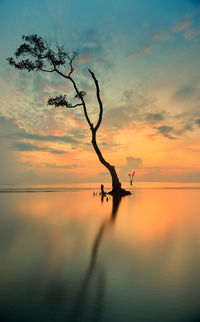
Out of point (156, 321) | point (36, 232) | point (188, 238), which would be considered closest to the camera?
point (156, 321)

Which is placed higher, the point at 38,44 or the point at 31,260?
the point at 38,44

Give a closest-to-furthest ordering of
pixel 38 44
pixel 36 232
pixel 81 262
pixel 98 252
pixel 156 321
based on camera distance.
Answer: pixel 156 321, pixel 81 262, pixel 98 252, pixel 36 232, pixel 38 44

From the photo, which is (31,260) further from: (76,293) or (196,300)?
(196,300)

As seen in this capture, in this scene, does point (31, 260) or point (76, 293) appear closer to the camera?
point (76, 293)

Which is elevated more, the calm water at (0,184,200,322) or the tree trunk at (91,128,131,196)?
the tree trunk at (91,128,131,196)

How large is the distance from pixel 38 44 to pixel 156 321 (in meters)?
33.0

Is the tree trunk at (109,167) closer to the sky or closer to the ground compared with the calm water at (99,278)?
closer to the sky

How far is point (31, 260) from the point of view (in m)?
5.29

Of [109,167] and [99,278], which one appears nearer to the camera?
[99,278]

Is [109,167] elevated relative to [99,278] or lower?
elevated

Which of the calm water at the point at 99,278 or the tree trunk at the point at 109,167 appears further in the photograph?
the tree trunk at the point at 109,167

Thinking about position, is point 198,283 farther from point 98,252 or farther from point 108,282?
point 98,252

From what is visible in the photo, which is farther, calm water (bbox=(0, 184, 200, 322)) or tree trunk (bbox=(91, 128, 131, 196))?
tree trunk (bbox=(91, 128, 131, 196))

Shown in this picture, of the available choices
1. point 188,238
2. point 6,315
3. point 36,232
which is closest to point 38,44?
point 36,232
